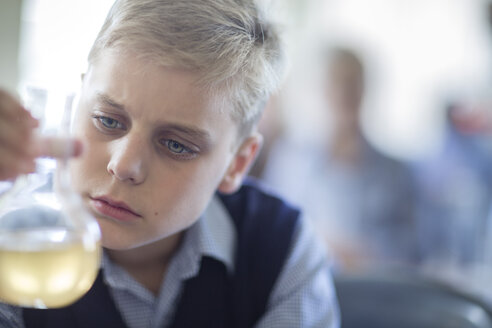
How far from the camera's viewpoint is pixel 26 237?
1.49 feet

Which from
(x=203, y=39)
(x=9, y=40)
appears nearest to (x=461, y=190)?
(x=9, y=40)

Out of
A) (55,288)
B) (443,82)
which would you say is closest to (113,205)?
(55,288)

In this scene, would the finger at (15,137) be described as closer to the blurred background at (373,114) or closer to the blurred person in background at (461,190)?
the blurred background at (373,114)

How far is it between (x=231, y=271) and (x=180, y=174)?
0.28m

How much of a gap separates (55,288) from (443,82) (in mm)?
3938

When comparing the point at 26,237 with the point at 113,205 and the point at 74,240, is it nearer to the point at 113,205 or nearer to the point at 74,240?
the point at 74,240

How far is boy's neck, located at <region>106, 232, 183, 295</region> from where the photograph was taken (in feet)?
2.95

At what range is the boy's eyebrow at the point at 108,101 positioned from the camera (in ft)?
2.19

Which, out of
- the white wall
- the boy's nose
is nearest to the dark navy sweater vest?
the boy's nose

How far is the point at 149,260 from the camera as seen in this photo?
3.07ft

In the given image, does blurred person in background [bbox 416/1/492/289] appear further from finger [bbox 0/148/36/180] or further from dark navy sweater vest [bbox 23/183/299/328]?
finger [bbox 0/148/36/180]

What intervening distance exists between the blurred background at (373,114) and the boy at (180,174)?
11cm

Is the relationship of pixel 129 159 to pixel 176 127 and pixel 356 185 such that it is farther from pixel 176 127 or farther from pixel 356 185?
pixel 356 185

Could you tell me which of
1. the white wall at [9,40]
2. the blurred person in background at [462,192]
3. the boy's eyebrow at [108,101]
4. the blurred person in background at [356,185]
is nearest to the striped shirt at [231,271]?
the boy's eyebrow at [108,101]
